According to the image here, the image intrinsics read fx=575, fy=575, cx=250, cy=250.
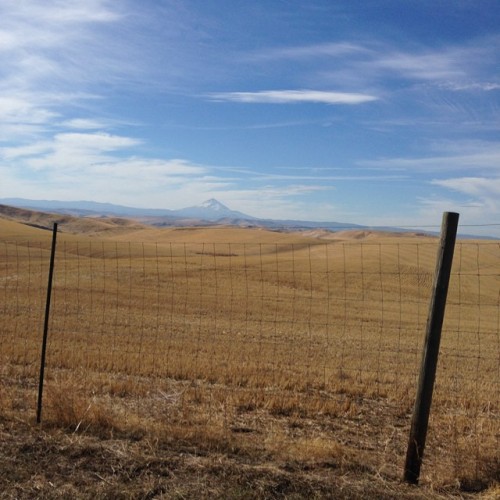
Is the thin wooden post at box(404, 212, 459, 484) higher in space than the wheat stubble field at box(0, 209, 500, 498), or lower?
higher

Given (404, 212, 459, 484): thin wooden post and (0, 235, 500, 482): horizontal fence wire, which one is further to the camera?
(0, 235, 500, 482): horizontal fence wire

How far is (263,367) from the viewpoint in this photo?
1187cm

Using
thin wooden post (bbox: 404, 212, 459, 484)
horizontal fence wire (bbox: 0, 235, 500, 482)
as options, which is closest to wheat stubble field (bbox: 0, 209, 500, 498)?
horizontal fence wire (bbox: 0, 235, 500, 482)

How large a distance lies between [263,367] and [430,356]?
6909mm

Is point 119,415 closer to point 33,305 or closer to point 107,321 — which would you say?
point 107,321

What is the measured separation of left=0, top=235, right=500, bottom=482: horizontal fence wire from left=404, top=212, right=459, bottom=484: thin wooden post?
23 centimetres

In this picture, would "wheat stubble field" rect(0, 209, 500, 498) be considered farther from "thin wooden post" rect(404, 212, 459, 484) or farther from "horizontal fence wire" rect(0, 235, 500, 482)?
"thin wooden post" rect(404, 212, 459, 484)

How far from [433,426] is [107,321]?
15.5 metres

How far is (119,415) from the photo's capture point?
21.4ft

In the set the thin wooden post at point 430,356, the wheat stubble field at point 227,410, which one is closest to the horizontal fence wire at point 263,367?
the wheat stubble field at point 227,410

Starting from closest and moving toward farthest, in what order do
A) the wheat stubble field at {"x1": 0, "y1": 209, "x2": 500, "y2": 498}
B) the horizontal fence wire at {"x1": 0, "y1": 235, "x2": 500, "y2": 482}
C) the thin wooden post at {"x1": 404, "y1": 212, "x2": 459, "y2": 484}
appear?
the wheat stubble field at {"x1": 0, "y1": 209, "x2": 500, "y2": 498} → the thin wooden post at {"x1": 404, "y1": 212, "x2": 459, "y2": 484} → the horizontal fence wire at {"x1": 0, "y1": 235, "x2": 500, "y2": 482}

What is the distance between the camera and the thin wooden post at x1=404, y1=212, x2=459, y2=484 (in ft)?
17.1

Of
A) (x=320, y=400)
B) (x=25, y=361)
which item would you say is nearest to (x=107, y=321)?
(x=25, y=361)

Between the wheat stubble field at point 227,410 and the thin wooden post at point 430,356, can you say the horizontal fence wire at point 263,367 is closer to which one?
the wheat stubble field at point 227,410
